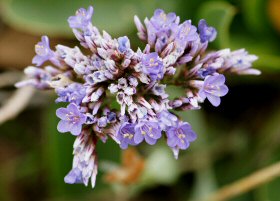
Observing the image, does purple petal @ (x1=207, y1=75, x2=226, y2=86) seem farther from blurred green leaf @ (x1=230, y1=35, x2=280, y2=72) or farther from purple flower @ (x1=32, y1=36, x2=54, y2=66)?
blurred green leaf @ (x1=230, y1=35, x2=280, y2=72)

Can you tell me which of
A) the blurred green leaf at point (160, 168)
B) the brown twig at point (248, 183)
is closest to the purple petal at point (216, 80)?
the brown twig at point (248, 183)

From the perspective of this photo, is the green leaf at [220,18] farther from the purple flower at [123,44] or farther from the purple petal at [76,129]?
the purple petal at [76,129]

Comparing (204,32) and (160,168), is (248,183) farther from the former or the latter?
(204,32)

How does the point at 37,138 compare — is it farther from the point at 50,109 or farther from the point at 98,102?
the point at 98,102

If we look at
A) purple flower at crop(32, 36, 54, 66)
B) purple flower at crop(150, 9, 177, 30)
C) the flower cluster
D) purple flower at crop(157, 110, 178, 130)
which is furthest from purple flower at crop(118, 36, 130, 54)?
purple flower at crop(32, 36, 54, 66)

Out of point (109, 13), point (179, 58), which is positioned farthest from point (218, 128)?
point (179, 58)

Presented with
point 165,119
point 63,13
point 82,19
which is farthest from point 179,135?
point 63,13
